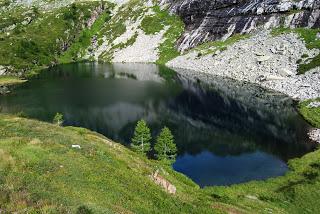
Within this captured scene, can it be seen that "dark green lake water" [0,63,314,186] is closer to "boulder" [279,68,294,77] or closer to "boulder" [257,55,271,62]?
"boulder" [279,68,294,77]

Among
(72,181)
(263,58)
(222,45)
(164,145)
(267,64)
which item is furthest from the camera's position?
(222,45)

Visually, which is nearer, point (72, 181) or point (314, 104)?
point (72, 181)

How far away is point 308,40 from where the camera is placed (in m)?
155

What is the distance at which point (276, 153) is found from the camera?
7731 centimetres

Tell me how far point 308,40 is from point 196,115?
254 feet

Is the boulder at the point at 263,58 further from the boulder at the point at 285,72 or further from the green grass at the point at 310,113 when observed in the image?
the green grass at the point at 310,113

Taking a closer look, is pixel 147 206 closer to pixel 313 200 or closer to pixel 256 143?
pixel 313 200

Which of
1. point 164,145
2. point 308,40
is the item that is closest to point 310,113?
point 164,145

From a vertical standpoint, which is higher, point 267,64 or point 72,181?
point 72,181

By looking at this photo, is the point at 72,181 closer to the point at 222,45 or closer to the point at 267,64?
the point at 267,64

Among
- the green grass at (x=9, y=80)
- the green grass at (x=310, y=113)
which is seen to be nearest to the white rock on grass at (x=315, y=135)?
the green grass at (x=310, y=113)

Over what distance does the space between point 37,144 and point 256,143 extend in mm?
60497

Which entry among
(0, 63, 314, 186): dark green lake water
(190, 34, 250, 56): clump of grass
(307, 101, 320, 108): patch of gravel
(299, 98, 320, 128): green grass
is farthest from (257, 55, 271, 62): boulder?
(307, 101, 320, 108): patch of gravel

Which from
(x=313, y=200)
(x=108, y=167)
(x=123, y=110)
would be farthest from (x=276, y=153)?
(x=108, y=167)
